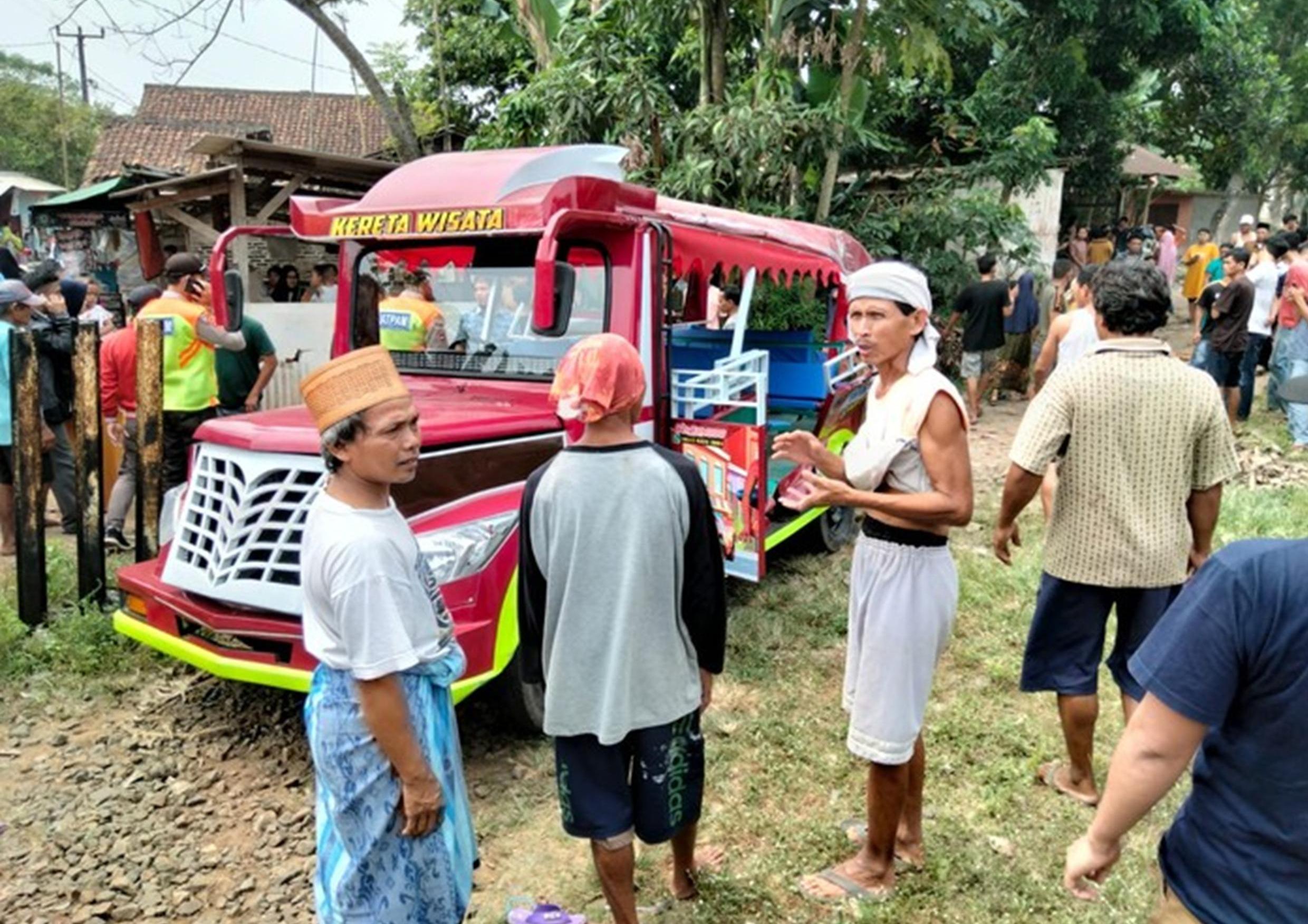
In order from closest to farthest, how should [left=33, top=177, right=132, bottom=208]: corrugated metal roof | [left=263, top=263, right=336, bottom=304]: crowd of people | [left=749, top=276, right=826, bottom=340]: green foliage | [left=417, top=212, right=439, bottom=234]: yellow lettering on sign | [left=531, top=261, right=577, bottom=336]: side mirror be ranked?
[left=531, top=261, right=577, bottom=336]: side mirror < [left=417, top=212, right=439, bottom=234]: yellow lettering on sign < [left=749, top=276, right=826, bottom=340]: green foliage < [left=263, top=263, right=336, bottom=304]: crowd of people < [left=33, top=177, right=132, bottom=208]: corrugated metal roof

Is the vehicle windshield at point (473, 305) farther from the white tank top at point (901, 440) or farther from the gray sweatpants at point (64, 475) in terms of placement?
the gray sweatpants at point (64, 475)

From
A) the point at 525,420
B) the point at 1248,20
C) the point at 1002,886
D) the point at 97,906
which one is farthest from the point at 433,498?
the point at 1248,20

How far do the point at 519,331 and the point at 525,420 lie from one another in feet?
1.98

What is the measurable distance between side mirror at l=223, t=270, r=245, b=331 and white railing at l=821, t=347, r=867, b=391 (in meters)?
3.62

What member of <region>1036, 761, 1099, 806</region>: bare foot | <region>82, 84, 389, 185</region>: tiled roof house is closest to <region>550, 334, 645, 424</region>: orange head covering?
<region>1036, 761, 1099, 806</region>: bare foot

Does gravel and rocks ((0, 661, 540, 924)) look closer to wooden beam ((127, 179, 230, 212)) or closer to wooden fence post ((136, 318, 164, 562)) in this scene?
wooden fence post ((136, 318, 164, 562))

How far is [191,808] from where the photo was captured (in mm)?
3496

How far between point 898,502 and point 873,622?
379 millimetres

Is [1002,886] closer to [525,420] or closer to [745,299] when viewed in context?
[525,420]

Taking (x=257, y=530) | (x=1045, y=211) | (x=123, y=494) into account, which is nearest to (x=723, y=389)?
(x=257, y=530)

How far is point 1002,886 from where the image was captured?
2.98 metres

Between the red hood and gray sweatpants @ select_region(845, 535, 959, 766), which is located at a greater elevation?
the red hood

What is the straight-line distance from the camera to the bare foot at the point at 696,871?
290 centimetres

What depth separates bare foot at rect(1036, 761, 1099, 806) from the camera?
11.3ft
